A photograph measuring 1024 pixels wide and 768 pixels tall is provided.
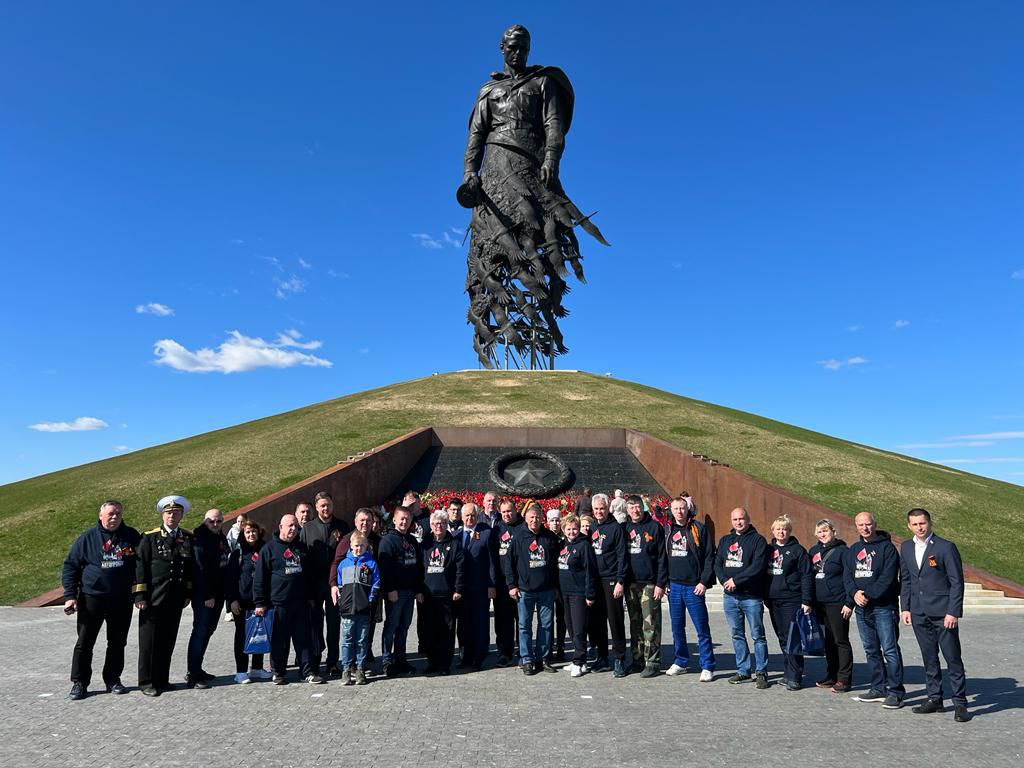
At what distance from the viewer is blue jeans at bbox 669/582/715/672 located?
661 cm

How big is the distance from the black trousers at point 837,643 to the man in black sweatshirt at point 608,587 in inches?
75.5

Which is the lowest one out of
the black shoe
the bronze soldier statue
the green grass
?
the black shoe

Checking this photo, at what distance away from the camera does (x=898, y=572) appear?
604 cm

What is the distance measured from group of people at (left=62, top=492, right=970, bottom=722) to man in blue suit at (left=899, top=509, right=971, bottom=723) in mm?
13

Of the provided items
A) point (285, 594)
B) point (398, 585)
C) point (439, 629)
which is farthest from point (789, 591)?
point (285, 594)

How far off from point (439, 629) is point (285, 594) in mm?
1570

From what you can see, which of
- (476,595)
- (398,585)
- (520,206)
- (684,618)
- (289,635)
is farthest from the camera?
(520,206)

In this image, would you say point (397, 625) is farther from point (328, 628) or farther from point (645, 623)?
point (645, 623)

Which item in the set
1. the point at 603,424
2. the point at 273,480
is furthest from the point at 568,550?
the point at 603,424

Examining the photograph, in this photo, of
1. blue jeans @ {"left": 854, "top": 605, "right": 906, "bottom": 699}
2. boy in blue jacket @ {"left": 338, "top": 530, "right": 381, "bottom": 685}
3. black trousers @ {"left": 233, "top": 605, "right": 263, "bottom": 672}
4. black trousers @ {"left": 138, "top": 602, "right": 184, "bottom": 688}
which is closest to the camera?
blue jeans @ {"left": 854, "top": 605, "right": 906, "bottom": 699}

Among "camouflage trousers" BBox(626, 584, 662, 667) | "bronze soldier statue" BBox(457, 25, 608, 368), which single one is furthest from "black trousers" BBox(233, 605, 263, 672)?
"bronze soldier statue" BBox(457, 25, 608, 368)

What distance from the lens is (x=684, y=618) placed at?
686 cm

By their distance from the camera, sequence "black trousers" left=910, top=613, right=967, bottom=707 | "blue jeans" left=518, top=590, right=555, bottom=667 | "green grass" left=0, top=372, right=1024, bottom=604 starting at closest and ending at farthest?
"black trousers" left=910, top=613, right=967, bottom=707
"blue jeans" left=518, top=590, right=555, bottom=667
"green grass" left=0, top=372, right=1024, bottom=604

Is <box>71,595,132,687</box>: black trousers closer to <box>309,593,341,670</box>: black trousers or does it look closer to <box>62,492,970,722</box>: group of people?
<box>62,492,970,722</box>: group of people
